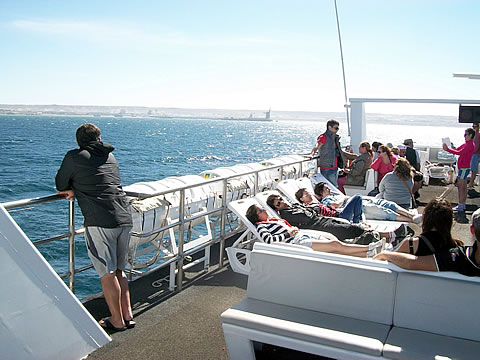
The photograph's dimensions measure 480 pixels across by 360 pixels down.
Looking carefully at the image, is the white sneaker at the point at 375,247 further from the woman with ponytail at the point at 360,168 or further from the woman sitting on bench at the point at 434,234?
the woman with ponytail at the point at 360,168

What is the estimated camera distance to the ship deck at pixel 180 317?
322 centimetres

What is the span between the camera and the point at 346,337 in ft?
8.69

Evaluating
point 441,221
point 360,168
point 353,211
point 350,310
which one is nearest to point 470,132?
point 360,168

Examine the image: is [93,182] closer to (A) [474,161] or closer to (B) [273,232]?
(B) [273,232]

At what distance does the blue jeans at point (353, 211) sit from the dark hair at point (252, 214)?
1.34m

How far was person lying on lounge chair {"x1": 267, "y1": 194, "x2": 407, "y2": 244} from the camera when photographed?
4867mm

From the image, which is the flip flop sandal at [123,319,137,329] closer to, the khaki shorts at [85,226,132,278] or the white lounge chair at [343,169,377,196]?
the khaki shorts at [85,226,132,278]

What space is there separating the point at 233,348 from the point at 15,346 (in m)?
1.19

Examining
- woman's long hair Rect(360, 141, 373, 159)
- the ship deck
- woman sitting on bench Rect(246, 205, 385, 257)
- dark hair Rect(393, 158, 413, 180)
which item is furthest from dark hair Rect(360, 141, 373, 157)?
the ship deck

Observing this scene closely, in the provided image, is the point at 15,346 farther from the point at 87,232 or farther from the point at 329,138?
the point at 329,138

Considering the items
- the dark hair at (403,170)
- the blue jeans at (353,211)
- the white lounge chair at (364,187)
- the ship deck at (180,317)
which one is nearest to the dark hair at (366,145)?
the white lounge chair at (364,187)

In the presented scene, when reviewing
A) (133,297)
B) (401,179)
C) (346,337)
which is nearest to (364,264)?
(346,337)

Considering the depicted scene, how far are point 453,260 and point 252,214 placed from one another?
2202mm

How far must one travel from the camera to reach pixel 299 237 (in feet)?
14.5
